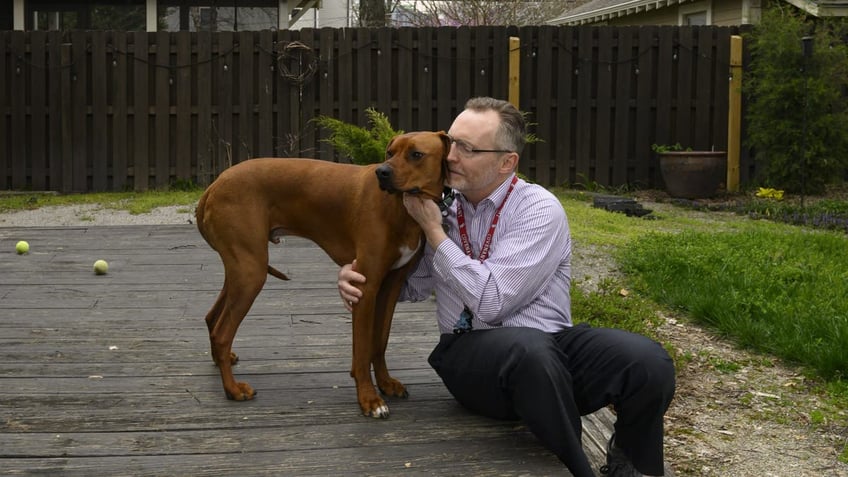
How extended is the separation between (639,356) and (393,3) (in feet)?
91.6

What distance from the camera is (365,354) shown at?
132 inches


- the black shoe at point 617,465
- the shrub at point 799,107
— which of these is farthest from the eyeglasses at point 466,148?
the shrub at point 799,107

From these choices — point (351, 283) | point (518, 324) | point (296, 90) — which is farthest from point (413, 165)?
point (296, 90)

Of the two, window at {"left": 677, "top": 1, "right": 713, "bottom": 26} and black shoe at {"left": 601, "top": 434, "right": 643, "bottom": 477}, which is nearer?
black shoe at {"left": 601, "top": 434, "right": 643, "bottom": 477}

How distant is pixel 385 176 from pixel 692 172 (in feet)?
30.8

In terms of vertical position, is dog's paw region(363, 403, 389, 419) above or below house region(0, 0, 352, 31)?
below

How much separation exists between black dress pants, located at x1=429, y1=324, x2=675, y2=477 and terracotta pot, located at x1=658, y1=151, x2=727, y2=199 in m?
9.00

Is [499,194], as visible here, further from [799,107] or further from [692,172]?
[799,107]

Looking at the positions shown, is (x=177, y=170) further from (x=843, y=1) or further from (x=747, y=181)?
(x=843, y=1)

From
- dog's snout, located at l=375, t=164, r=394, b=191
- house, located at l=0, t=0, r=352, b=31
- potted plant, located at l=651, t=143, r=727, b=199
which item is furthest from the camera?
house, located at l=0, t=0, r=352, b=31

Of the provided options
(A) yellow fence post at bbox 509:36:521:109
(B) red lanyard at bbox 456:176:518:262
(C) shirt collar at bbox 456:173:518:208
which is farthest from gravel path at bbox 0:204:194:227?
(C) shirt collar at bbox 456:173:518:208

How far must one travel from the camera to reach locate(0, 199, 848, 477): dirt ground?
11.8 feet

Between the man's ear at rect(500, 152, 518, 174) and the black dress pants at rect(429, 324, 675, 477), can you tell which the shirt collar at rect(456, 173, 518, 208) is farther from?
the black dress pants at rect(429, 324, 675, 477)

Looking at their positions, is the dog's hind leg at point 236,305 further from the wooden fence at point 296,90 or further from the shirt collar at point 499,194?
the wooden fence at point 296,90
